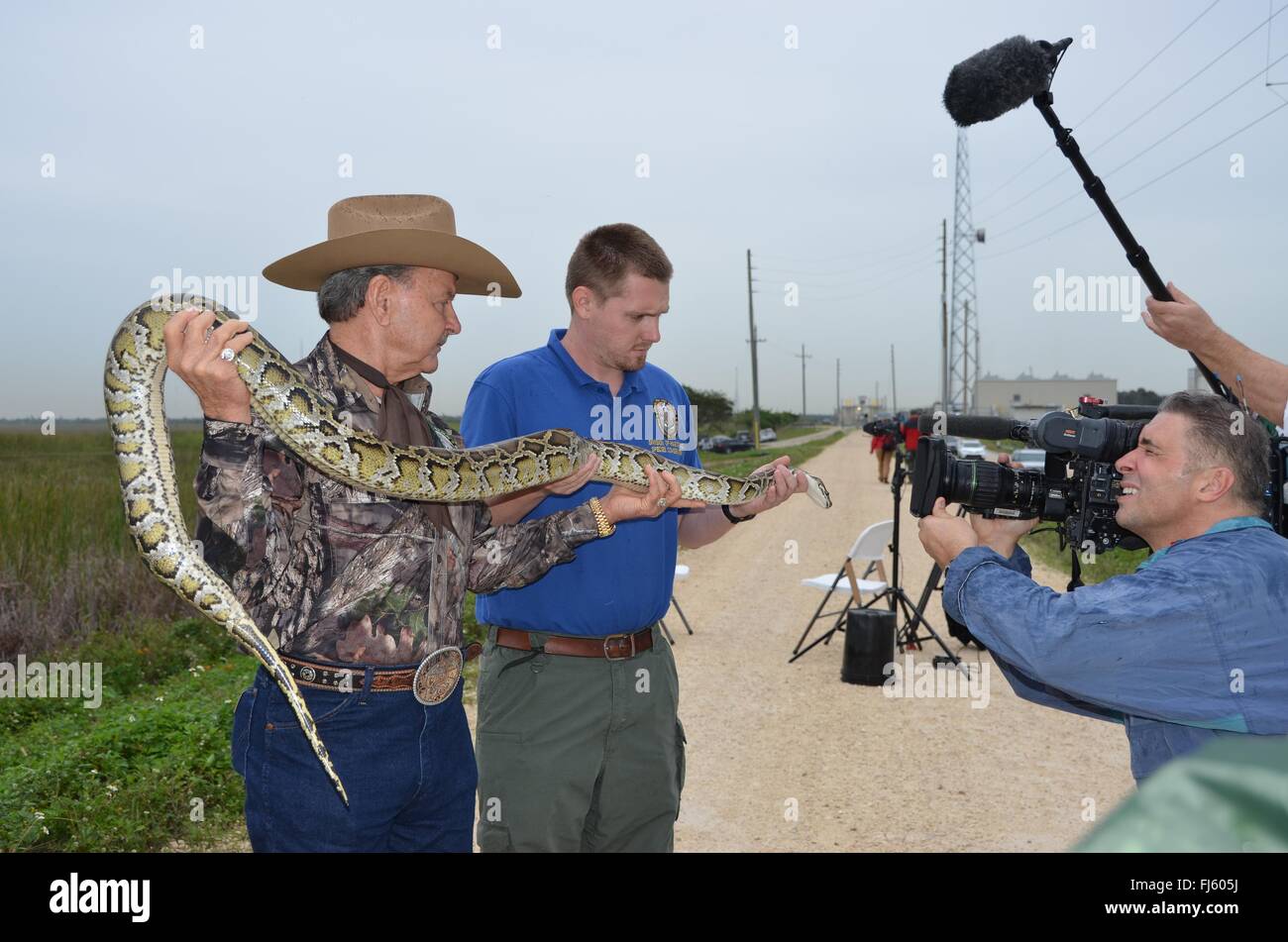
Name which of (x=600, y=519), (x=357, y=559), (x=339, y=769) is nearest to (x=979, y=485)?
(x=600, y=519)

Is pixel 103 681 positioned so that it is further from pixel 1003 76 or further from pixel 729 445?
pixel 729 445

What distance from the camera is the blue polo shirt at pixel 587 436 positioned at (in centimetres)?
435

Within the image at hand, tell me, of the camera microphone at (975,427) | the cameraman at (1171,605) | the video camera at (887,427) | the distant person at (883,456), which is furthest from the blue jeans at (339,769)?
the distant person at (883,456)

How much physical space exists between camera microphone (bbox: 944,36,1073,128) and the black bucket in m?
6.28

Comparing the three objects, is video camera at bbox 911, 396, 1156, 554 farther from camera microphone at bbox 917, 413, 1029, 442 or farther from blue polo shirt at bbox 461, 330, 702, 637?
blue polo shirt at bbox 461, 330, 702, 637

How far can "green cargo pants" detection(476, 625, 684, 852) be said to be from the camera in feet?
13.5

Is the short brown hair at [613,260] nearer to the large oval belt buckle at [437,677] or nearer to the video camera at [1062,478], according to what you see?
the video camera at [1062,478]

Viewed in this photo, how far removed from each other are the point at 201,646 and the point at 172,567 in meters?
8.37

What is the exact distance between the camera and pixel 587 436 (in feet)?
15.7

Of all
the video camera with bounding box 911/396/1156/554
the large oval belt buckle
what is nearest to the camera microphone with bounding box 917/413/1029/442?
the video camera with bounding box 911/396/1156/554

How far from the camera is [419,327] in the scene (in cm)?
371

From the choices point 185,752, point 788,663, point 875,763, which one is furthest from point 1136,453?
point 788,663

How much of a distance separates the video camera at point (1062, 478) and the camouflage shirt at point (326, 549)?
1.99 m
